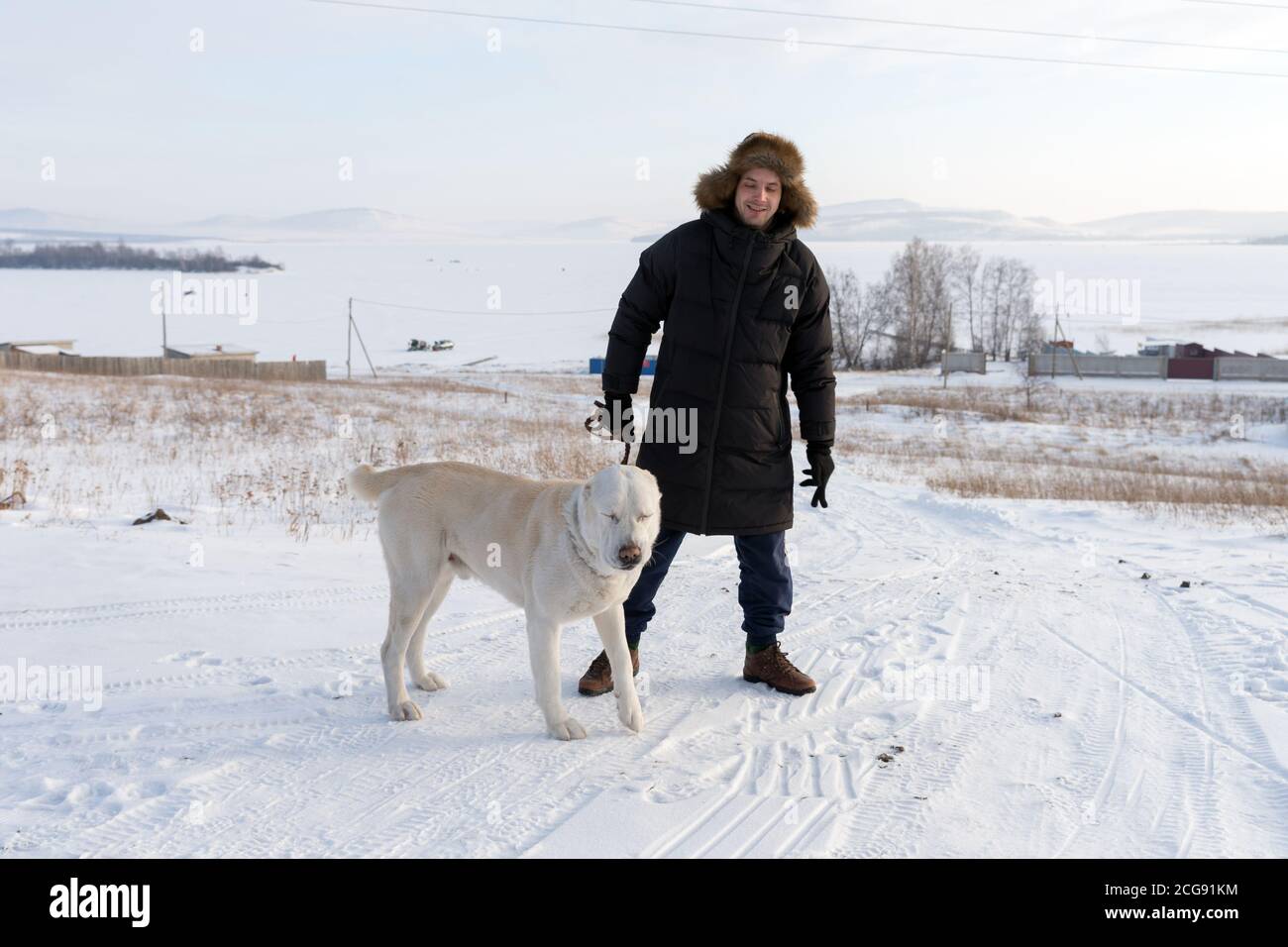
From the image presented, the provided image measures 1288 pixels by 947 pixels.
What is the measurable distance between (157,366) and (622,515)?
54.8 metres

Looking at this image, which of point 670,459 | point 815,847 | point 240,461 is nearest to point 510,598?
point 670,459

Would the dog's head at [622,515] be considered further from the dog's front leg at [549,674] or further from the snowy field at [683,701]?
the snowy field at [683,701]

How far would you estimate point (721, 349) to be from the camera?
471 centimetres

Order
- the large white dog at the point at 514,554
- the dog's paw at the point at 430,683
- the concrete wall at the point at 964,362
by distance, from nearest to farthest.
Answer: the large white dog at the point at 514,554 < the dog's paw at the point at 430,683 < the concrete wall at the point at 964,362

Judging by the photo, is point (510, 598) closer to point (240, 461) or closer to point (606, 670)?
point (606, 670)

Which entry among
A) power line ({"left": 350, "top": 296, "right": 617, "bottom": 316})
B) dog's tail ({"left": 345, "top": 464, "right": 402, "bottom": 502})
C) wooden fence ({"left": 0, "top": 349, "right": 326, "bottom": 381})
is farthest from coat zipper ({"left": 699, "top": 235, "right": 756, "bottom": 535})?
power line ({"left": 350, "top": 296, "right": 617, "bottom": 316})

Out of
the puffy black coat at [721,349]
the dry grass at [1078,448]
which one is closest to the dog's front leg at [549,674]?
the puffy black coat at [721,349]

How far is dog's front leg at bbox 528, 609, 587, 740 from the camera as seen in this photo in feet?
13.5

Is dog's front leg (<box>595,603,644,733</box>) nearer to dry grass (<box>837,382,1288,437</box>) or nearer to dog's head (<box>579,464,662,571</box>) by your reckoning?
dog's head (<box>579,464,662,571</box>)

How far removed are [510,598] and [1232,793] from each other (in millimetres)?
3125

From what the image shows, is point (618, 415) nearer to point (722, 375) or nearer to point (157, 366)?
point (722, 375)

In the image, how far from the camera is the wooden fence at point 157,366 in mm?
45344

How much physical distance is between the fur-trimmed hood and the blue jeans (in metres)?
1.70
